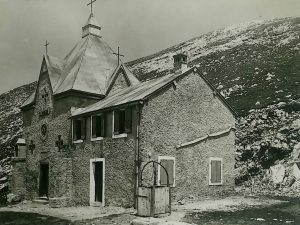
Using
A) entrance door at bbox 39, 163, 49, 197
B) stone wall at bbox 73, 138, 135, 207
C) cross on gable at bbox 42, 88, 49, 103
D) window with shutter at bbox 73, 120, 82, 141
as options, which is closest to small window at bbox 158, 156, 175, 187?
stone wall at bbox 73, 138, 135, 207

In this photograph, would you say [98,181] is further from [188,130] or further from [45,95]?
[45,95]

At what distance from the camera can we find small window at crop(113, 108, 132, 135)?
67.8ft

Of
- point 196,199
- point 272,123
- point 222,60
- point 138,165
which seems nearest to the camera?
point 138,165

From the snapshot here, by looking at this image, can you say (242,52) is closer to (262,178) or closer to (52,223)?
(262,178)

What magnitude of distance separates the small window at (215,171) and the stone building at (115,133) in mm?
58

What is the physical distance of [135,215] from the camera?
17.6 meters

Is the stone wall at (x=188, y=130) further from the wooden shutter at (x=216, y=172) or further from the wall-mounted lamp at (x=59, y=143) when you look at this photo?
the wall-mounted lamp at (x=59, y=143)

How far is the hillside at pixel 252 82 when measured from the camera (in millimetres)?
31656

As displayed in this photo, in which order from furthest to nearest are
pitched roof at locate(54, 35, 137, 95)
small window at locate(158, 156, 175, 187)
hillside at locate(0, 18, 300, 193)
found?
hillside at locate(0, 18, 300, 193)
pitched roof at locate(54, 35, 137, 95)
small window at locate(158, 156, 175, 187)

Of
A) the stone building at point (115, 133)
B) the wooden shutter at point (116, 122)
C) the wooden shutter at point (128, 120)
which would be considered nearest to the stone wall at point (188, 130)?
the stone building at point (115, 133)

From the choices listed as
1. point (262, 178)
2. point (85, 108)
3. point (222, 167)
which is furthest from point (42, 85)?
point (262, 178)

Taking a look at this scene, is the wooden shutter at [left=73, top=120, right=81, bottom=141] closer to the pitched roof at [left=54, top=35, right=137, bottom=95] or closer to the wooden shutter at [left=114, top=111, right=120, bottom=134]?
the pitched roof at [left=54, top=35, right=137, bottom=95]

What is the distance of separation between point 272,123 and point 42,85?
1853cm

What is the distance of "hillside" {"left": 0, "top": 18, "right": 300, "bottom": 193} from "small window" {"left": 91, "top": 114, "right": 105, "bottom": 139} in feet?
31.3
